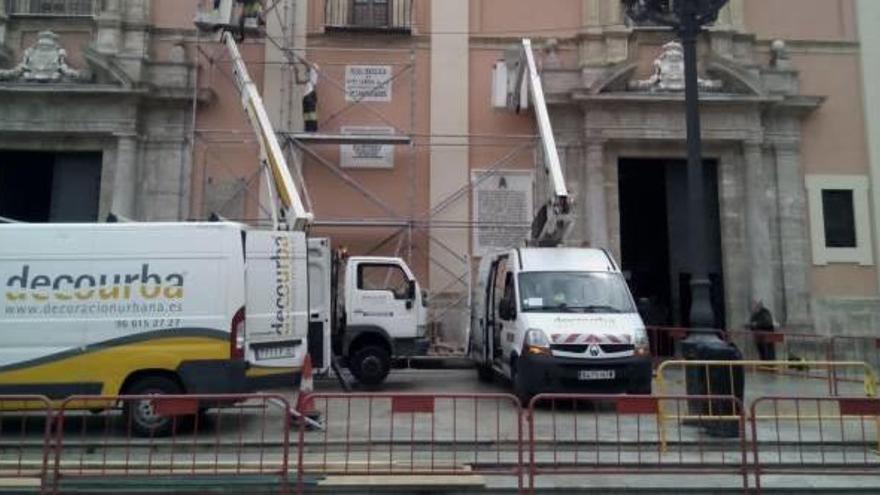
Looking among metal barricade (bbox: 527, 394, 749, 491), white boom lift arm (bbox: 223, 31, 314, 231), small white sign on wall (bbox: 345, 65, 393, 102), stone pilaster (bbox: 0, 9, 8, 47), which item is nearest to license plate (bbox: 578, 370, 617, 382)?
metal barricade (bbox: 527, 394, 749, 491)

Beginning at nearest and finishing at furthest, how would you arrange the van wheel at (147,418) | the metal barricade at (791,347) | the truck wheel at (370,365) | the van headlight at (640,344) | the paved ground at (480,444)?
the paved ground at (480,444) < the van wheel at (147,418) < the van headlight at (640,344) < the truck wheel at (370,365) < the metal barricade at (791,347)

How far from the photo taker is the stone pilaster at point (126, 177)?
17.5 m

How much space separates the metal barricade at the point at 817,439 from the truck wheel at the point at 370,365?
19.3 ft

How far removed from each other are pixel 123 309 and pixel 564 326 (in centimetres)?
581

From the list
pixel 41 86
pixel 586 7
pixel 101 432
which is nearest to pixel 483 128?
pixel 586 7

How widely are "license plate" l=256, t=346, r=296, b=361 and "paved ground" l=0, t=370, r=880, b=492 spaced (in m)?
0.82

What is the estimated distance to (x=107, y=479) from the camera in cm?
683

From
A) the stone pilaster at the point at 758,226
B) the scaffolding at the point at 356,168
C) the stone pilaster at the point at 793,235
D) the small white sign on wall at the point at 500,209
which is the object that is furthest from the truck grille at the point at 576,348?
the stone pilaster at the point at 793,235

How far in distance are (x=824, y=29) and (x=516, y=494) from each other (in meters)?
17.3

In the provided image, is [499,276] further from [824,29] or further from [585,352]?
[824,29]

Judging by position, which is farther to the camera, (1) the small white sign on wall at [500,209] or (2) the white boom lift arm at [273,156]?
(1) the small white sign on wall at [500,209]

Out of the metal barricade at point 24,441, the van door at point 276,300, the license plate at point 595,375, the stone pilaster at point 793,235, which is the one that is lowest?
the metal barricade at point 24,441

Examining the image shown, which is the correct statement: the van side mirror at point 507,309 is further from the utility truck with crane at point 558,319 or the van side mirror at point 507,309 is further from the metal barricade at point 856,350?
the metal barricade at point 856,350

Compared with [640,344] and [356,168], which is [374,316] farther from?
[356,168]
